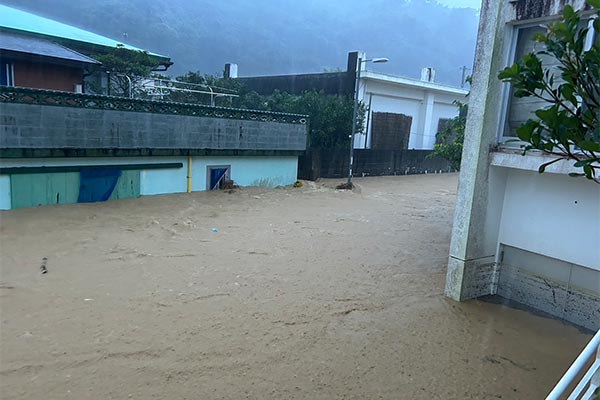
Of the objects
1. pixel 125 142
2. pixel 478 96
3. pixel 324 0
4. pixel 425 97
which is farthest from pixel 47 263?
pixel 324 0

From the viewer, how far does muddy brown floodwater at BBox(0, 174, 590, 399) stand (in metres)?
3.50

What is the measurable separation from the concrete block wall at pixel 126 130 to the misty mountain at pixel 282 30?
1808 cm

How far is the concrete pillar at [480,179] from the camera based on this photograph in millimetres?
5008

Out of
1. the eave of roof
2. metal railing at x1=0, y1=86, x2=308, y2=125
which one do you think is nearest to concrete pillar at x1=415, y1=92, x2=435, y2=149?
the eave of roof

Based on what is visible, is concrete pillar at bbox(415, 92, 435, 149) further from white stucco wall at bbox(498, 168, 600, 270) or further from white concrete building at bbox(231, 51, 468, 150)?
white stucco wall at bbox(498, 168, 600, 270)

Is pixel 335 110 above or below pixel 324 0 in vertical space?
below

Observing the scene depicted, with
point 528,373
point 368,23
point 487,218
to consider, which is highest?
point 368,23

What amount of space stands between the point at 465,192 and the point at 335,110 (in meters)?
11.2

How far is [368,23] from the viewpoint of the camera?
53438 millimetres

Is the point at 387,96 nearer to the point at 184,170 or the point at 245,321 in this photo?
the point at 184,170

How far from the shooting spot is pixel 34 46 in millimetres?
11469

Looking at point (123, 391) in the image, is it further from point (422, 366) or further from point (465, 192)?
point (465, 192)

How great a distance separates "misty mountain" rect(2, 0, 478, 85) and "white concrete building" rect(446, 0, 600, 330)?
82.1ft

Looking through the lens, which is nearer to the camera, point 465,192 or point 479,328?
point 479,328
